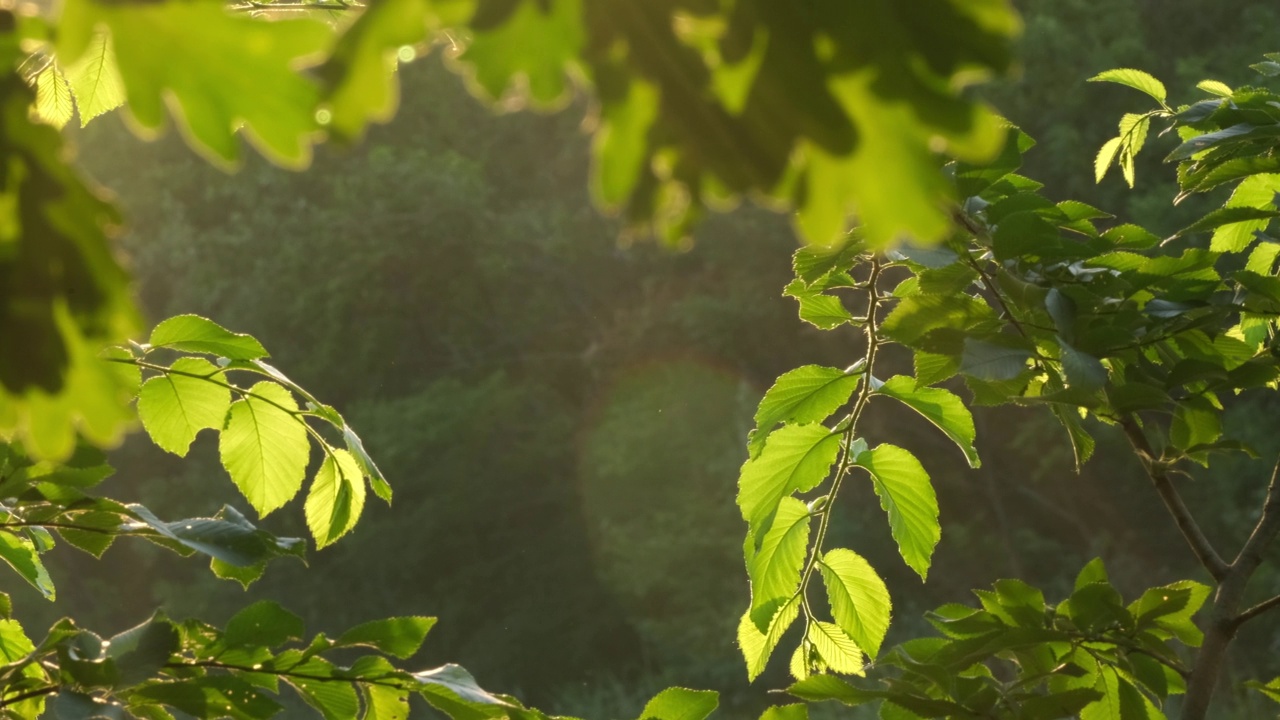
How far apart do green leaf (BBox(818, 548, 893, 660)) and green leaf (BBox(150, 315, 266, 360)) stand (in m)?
0.55

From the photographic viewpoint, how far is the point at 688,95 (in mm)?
362

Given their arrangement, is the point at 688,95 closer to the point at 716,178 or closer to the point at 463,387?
the point at 716,178

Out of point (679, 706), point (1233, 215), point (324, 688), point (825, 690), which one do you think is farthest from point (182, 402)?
point (1233, 215)

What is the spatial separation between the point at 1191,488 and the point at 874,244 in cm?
1021

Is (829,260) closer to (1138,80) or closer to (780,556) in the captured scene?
(780,556)

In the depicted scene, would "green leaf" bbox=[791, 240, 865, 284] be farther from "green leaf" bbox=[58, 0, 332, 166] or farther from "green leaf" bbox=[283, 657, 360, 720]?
"green leaf" bbox=[58, 0, 332, 166]

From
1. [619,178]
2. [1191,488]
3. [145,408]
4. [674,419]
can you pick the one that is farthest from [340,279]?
[619,178]

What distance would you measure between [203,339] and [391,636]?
296 millimetres

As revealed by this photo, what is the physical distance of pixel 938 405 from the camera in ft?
3.57

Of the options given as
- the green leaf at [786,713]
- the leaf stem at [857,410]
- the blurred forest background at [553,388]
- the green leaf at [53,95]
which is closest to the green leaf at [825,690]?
the green leaf at [786,713]

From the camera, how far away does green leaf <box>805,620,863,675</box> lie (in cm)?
113

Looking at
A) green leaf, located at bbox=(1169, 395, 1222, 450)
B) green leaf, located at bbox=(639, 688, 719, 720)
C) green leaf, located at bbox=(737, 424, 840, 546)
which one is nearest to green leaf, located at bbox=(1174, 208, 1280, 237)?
green leaf, located at bbox=(1169, 395, 1222, 450)

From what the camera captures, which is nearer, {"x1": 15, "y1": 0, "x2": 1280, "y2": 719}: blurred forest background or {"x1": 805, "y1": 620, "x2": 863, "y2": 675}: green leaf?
{"x1": 805, "y1": 620, "x2": 863, "y2": 675}: green leaf

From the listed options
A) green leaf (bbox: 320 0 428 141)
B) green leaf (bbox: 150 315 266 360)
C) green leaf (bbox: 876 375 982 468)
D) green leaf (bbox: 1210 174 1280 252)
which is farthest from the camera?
green leaf (bbox: 1210 174 1280 252)
